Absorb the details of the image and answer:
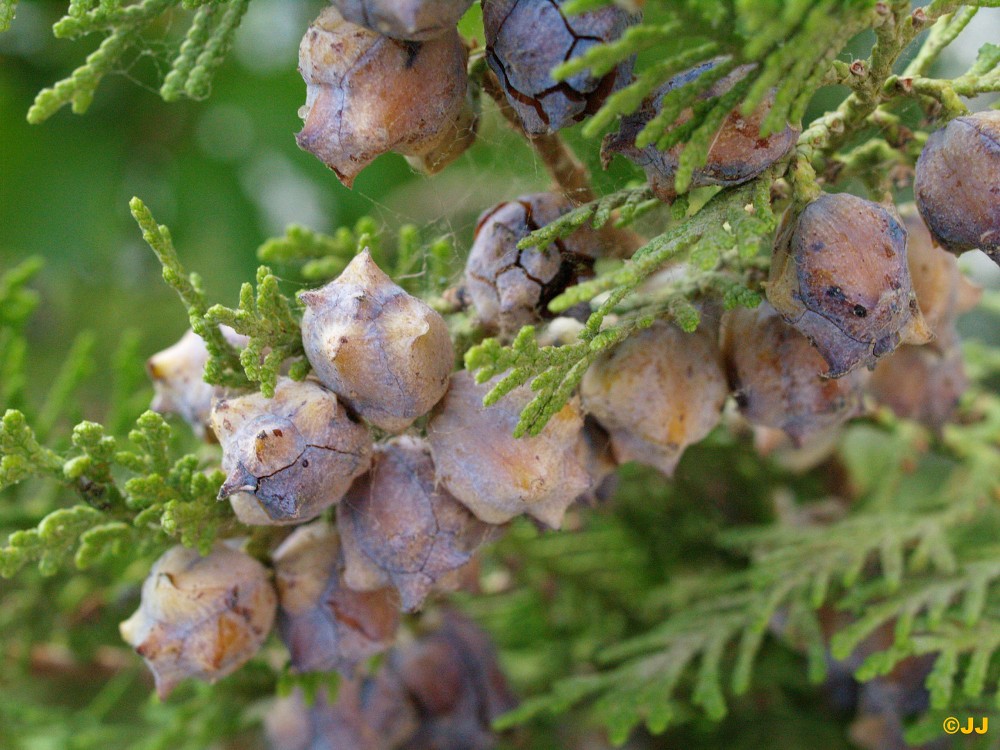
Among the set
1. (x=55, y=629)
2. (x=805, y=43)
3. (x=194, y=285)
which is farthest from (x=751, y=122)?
(x=55, y=629)

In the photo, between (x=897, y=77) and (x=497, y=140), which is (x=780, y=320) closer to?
(x=897, y=77)

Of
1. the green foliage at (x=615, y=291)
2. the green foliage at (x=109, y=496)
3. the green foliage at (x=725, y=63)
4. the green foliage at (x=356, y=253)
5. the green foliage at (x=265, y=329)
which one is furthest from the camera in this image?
the green foliage at (x=356, y=253)

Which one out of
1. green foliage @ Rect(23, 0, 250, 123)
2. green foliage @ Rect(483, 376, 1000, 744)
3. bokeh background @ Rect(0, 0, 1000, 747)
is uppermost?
green foliage @ Rect(23, 0, 250, 123)

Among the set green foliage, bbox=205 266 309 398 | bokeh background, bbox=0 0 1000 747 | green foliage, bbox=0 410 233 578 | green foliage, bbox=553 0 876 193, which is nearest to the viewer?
green foliage, bbox=553 0 876 193

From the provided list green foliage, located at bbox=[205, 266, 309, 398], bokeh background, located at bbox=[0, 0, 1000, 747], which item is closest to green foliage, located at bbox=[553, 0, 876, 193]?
green foliage, located at bbox=[205, 266, 309, 398]

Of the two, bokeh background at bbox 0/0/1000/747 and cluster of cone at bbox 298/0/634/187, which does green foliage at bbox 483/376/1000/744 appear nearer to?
cluster of cone at bbox 298/0/634/187

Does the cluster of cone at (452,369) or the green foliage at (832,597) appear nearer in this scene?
the cluster of cone at (452,369)

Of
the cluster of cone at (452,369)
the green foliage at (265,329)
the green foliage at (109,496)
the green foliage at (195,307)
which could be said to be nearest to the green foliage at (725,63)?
the cluster of cone at (452,369)

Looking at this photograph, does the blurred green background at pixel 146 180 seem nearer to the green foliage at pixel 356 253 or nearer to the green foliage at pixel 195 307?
the green foliage at pixel 356 253
